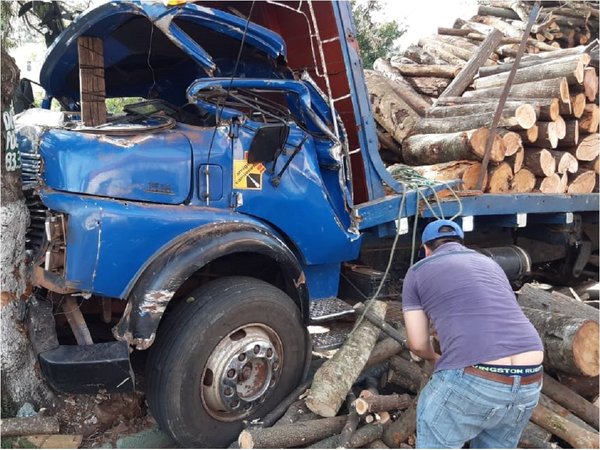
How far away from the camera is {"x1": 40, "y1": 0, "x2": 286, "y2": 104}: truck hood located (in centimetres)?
323

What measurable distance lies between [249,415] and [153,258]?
1.09 metres

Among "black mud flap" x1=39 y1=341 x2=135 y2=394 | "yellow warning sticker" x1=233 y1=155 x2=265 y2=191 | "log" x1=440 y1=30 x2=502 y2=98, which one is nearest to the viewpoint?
"black mud flap" x1=39 y1=341 x2=135 y2=394

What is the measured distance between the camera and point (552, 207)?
5336 mm

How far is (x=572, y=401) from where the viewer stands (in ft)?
12.1

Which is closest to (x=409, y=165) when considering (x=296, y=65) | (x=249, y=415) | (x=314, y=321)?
(x=296, y=65)

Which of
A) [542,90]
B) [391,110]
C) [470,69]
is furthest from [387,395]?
[470,69]

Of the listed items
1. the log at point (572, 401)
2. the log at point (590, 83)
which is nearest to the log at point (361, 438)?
the log at point (572, 401)

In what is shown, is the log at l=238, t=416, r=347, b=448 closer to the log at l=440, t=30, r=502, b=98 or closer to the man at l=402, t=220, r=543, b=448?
the man at l=402, t=220, r=543, b=448

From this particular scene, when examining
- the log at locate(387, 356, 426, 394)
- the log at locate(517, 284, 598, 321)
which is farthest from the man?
the log at locate(517, 284, 598, 321)

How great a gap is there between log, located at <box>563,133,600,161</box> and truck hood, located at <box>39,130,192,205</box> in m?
4.31

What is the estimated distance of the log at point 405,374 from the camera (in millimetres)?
3570

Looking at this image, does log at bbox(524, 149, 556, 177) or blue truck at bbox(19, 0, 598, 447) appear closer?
blue truck at bbox(19, 0, 598, 447)

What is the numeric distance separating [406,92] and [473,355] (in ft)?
15.4

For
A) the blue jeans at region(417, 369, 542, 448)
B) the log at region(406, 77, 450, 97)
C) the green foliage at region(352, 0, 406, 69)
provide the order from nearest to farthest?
the blue jeans at region(417, 369, 542, 448) → the log at region(406, 77, 450, 97) → the green foliage at region(352, 0, 406, 69)
